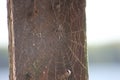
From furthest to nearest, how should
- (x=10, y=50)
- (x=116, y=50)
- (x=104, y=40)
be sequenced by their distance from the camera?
(x=116, y=50) → (x=104, y=40) → (x=10, y=50)

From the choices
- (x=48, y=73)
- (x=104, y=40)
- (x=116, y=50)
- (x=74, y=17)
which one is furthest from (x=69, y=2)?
(x=116, y=50)

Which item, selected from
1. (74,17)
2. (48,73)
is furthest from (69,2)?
(48,73)

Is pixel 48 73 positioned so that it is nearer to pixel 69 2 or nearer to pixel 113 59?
pixel 69 2

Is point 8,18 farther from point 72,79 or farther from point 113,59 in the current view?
point 113,59

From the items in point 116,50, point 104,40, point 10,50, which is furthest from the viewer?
point 116,50

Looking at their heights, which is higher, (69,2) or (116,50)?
(69,2)

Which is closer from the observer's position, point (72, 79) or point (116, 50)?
point (72, 79)

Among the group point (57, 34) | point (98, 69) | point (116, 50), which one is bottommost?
point (98, 69)
